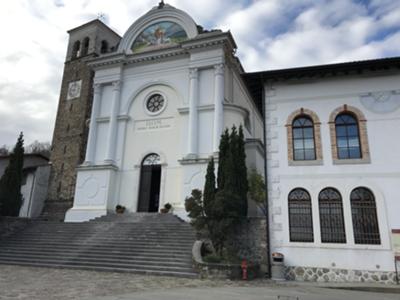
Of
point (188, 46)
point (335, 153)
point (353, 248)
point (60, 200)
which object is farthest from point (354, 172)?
point (60, 200)

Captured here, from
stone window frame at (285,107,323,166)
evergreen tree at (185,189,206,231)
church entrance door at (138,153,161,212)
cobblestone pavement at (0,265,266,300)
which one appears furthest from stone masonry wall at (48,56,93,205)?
stone window frame at (285,107,323,166)

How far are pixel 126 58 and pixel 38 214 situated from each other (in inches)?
585

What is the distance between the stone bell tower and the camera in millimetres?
25938

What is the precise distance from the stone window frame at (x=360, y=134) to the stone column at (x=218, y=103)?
22.2ft

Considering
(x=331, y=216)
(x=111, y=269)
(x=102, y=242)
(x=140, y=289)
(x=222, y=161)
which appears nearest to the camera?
(x=140, y=289)

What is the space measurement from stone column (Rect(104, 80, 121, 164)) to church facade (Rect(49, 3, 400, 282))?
0.25 feet

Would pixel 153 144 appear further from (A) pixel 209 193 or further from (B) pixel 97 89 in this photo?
(A) pixel 209 193

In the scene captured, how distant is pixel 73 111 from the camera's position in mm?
28281

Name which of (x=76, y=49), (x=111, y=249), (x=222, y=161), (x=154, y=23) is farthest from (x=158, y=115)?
(x=76, y=49)

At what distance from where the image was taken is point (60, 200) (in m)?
25.6

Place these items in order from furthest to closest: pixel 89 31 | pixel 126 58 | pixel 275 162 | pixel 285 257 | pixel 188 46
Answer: pixel 89 31, pixel 126 58, pixel 188 46, pixel 275 162, pixel 285 257

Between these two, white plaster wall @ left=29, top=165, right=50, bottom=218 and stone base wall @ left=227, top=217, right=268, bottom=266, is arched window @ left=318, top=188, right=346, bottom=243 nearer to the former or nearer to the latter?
stone base wall @ left=227, top=217, right=268, bottom=266

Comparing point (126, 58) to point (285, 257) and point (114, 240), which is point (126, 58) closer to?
point (114, 240)

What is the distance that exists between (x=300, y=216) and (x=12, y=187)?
50.8 ft
